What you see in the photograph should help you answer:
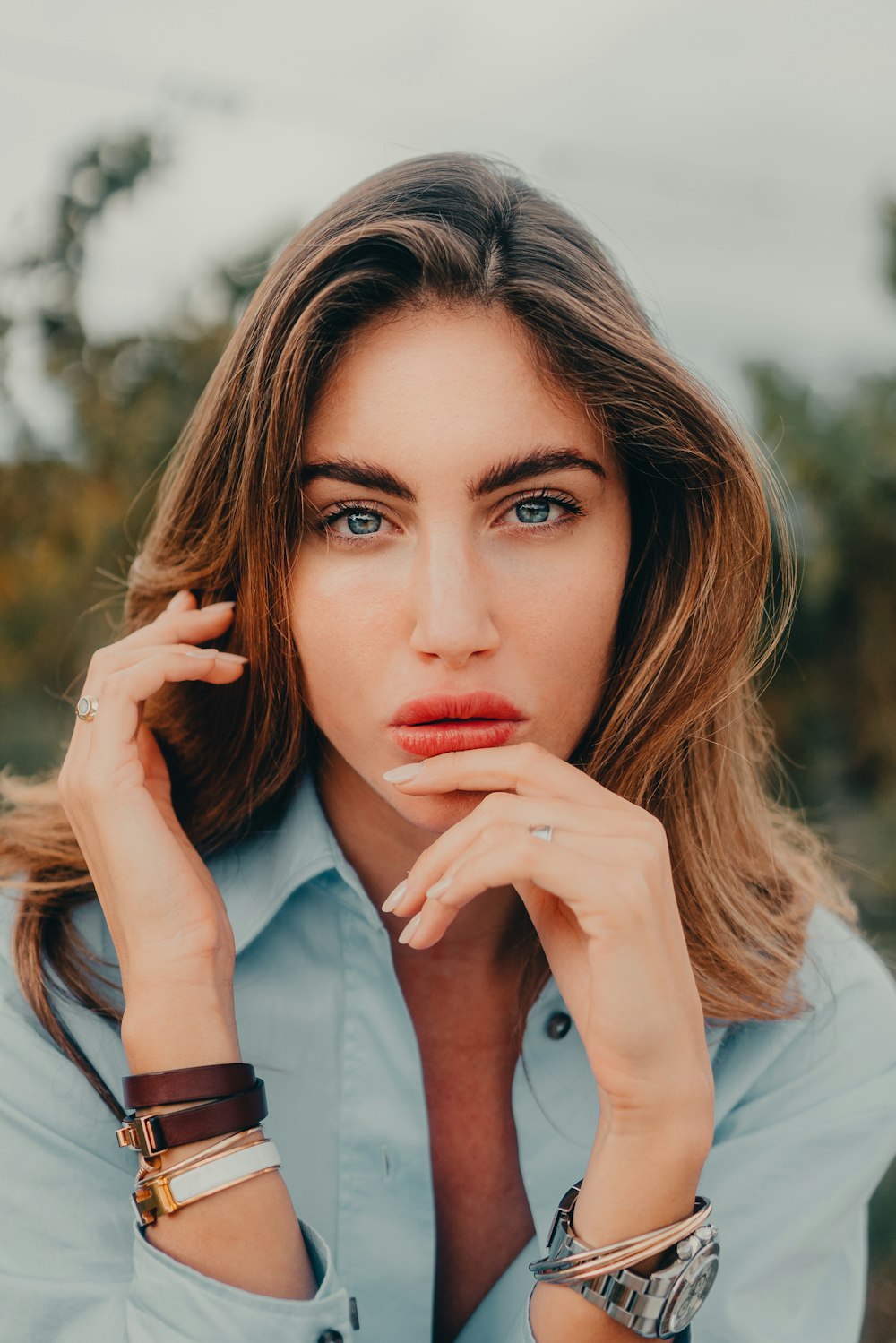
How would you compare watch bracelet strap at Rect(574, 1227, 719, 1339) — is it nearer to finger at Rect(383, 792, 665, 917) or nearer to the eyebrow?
finger at Rect(383, 792, 665, 917)

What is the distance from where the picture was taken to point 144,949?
1.70 metres

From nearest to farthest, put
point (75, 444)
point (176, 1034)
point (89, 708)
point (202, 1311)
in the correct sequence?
point (202, 1311) < point (176, 1034) < point (89, 708) < point (75, 444)

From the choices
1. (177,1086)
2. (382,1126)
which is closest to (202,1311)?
(177,1086)

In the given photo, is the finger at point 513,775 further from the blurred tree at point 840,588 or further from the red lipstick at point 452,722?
the blurred tree at point 840,588

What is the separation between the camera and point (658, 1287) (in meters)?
1.58

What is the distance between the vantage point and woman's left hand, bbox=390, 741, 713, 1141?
1583mm

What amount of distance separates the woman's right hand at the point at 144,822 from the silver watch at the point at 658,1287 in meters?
0.66

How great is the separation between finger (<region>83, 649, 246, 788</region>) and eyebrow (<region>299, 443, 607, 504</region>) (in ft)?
1.21

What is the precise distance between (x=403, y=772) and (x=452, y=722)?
11cm

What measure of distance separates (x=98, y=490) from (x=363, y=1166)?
4246 millimetres

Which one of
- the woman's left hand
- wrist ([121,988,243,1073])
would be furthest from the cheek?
wrist ([121,988,243,1073])

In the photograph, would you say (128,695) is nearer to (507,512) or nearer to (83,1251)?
(507,512)

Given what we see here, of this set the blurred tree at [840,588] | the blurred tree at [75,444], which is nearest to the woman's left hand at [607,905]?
the blurred tree at [75,444]

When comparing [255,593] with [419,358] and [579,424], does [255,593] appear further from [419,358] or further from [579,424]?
[579,424]
